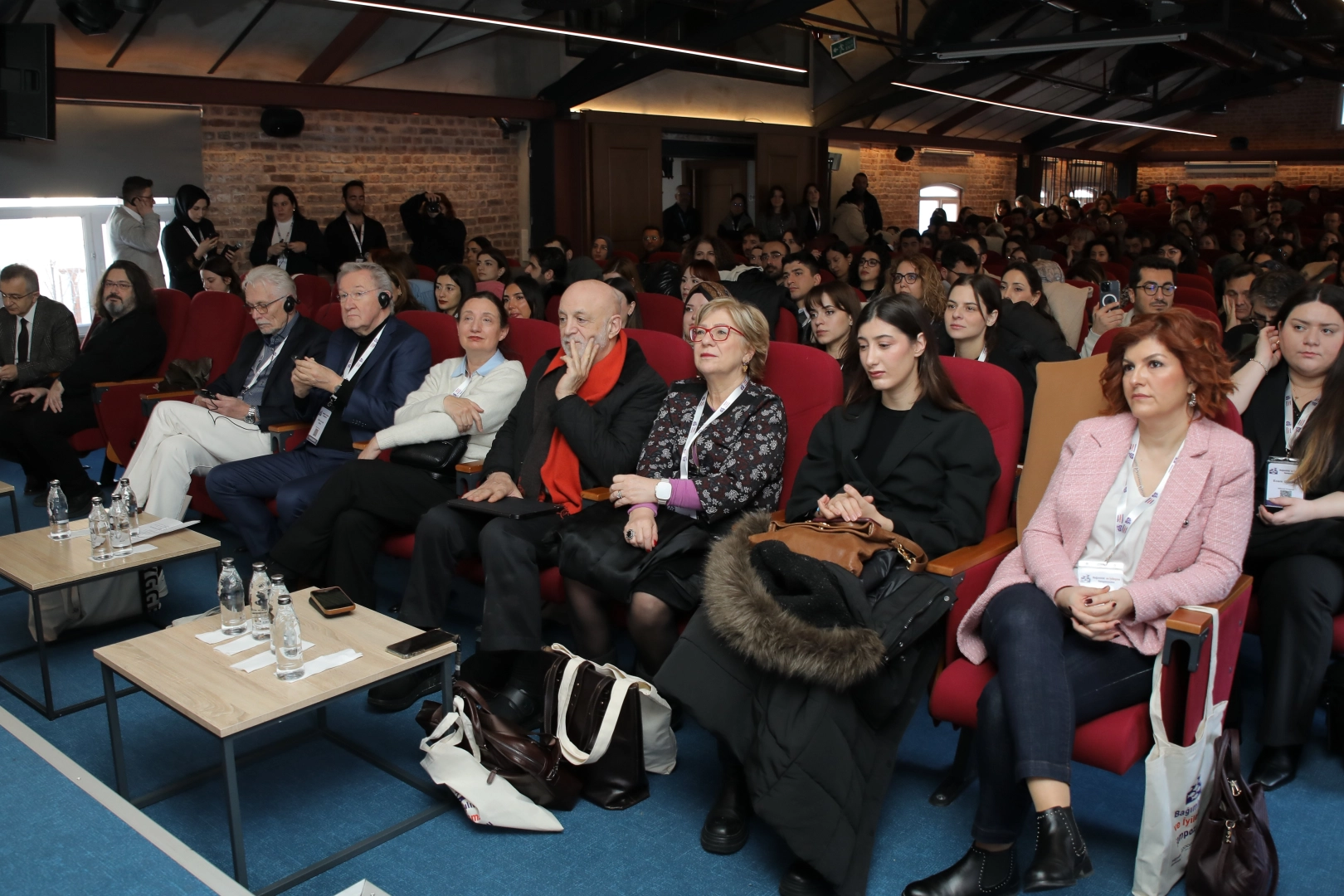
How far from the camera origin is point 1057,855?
6.88 ft

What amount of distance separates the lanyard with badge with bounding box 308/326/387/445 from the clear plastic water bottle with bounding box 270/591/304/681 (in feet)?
5.70

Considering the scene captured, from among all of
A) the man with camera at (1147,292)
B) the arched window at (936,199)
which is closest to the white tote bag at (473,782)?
the man with camera at (1147,292)

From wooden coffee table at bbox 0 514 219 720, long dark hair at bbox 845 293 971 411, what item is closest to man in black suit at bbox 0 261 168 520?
wooden coffee table at bbox 0 514 219 720

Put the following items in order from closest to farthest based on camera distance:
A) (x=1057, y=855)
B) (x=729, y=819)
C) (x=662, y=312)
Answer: (x=1057, y=855) < (x=729, y=819) < (x=662, y=312)

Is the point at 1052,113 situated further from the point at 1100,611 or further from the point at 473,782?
the point at 473,782

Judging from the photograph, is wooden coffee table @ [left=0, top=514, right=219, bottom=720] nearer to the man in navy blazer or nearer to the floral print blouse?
the man in navy blazer

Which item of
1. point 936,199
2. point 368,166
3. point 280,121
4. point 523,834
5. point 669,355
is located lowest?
point 523,834

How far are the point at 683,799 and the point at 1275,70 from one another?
1867 centimetres

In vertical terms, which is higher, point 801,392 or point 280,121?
point 280,121

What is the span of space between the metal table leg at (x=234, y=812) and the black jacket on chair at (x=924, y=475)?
1498 millimetres

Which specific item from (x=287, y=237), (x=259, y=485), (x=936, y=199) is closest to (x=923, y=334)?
(x=259, y=485)

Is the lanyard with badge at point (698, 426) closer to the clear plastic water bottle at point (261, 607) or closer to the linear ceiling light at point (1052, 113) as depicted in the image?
the clear plastic water bottle at point (261, 607)

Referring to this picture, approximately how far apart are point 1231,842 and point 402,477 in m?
2.57

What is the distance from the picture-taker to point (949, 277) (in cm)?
668
